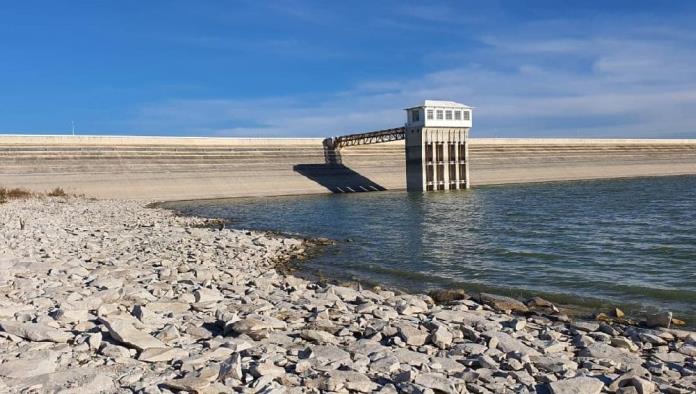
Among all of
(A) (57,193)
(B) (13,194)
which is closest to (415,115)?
(A) (57,193)

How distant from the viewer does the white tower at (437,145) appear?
243 ft

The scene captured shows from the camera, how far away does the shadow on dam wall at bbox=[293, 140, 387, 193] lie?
7694cm

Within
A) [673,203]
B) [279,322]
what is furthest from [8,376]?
[673,203]

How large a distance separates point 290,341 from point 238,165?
67233 millimetres

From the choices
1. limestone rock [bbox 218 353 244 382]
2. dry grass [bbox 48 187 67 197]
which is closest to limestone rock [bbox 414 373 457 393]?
limestone rock [bbox 218 353 244 382]

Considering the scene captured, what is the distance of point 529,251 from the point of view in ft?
72.0

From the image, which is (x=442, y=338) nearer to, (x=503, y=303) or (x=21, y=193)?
(x=503, y=303)

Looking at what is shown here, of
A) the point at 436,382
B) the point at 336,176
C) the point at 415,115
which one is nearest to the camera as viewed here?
the point at 436,382

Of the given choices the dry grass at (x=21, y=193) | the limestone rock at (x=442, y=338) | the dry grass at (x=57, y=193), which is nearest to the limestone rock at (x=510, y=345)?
the limestone rock at (x=442, y=338)

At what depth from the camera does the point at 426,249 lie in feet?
77.8

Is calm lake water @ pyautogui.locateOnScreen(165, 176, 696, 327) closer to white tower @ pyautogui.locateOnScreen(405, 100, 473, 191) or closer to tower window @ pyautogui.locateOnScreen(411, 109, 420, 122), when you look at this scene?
white tower @ pyautogui.locateOnScreen(405, 100, 473, 191)

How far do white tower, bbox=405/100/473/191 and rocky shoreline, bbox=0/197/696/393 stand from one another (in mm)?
61093

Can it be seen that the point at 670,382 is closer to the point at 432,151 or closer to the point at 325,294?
the point at 325,294

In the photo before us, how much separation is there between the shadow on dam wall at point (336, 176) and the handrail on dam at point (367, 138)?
213 centimetres
